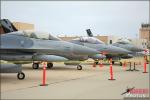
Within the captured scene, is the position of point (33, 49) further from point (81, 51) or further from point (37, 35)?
point (81, 51)

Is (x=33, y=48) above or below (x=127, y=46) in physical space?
below

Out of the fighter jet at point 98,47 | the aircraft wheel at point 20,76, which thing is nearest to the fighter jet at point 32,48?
the aircraft wheel at point 20,76

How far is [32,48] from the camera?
523 inches

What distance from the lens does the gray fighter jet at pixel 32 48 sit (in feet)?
40.9

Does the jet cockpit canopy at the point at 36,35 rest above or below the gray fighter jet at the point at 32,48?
above

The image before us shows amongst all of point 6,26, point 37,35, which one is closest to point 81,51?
point 37,35

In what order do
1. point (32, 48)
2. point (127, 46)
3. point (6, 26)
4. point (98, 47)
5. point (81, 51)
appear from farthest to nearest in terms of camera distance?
1. point (127, 46)
2. point (6, 26)
3. point (98, 47)
4. point (81, 51)
5. point (32, 48)

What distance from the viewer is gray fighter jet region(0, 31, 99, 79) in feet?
40.9

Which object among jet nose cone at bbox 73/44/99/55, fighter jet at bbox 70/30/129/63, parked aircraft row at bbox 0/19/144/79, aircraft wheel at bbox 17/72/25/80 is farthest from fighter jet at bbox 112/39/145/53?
aircraft wheel at bbox 17/72/25/80

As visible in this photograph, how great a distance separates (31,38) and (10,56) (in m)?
1.92

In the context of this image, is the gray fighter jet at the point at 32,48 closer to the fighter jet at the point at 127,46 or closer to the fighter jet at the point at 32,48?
the fighter jet at the point at 32,48

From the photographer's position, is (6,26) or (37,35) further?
(6,26)

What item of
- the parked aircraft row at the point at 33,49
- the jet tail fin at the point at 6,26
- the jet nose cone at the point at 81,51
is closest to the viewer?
the parked aircraft row at the point at 33,49

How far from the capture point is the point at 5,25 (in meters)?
21.0
